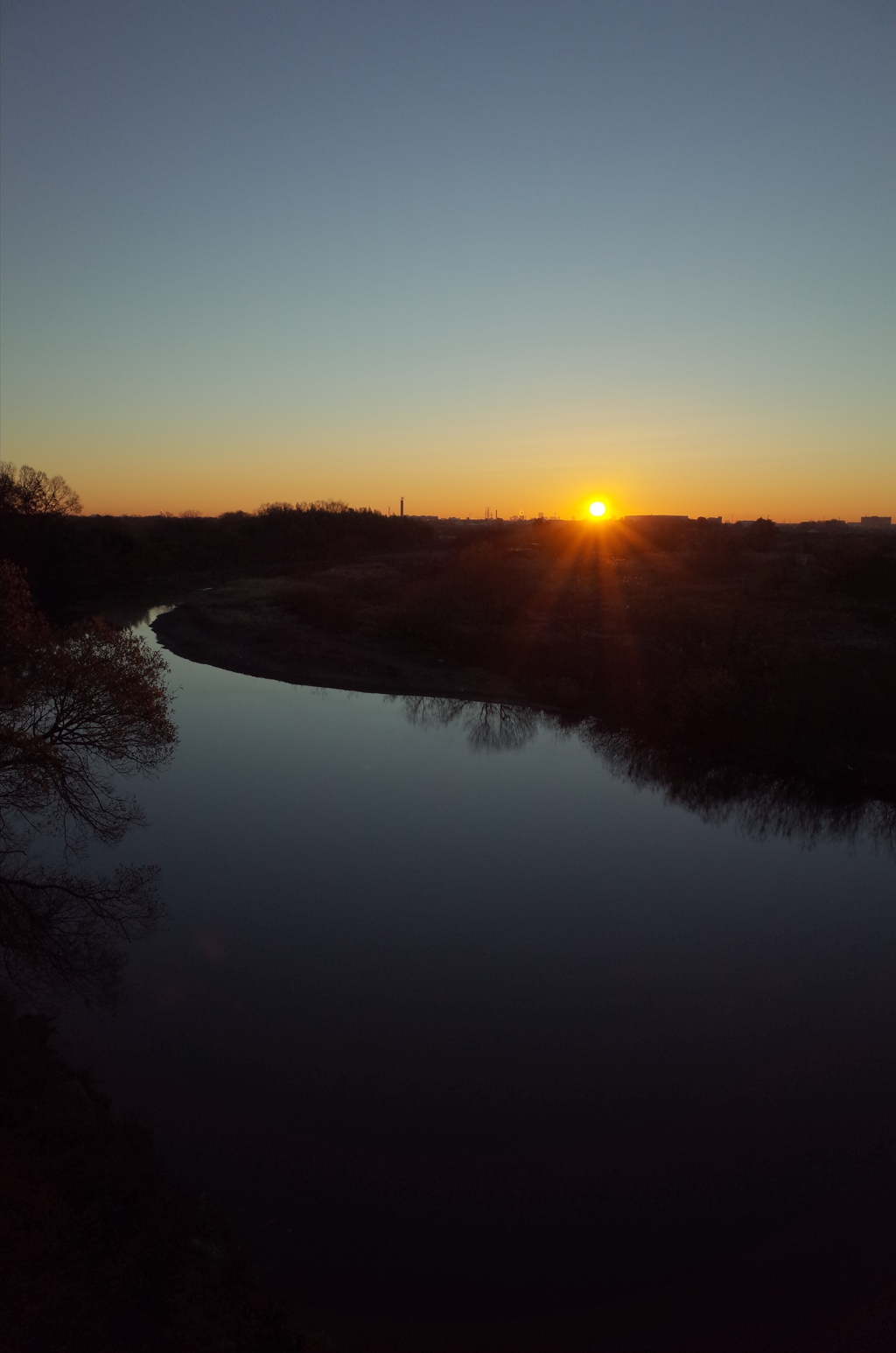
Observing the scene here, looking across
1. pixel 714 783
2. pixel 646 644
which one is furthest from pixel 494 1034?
pixel 646 644

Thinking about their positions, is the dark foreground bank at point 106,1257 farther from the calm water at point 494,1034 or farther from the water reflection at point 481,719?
the water reflection at point 481,719

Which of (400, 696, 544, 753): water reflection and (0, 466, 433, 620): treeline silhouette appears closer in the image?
(400, 696, 544, 753): water reflection

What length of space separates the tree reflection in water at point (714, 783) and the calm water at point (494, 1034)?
2.77 ft

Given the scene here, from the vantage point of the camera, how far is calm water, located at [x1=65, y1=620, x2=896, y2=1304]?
18.4 feet

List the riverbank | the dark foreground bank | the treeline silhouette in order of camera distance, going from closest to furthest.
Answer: the dark foreground bank
the riverbank
the treeline silhouette

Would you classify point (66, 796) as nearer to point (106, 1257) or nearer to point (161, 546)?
point (106, 1257)

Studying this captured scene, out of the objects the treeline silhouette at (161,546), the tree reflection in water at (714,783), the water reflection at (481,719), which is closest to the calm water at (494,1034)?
the tree reflection in water at (714,783)

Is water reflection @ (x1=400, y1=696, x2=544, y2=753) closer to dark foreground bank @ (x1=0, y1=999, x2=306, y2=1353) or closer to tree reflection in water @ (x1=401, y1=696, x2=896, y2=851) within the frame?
tree reflection in water @ (x1=401, y1=696, x2=896, y2=851)

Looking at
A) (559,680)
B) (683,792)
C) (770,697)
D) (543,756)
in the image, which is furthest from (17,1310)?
(559,680)

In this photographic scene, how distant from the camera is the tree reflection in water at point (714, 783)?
13.1 metres

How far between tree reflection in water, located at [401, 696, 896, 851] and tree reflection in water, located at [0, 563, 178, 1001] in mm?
7635

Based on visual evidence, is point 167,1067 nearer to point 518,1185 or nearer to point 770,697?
point 518,1185

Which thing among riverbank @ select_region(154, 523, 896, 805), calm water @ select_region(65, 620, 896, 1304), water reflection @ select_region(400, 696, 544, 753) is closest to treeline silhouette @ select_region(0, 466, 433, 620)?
riverbank @ select_region(154, 523, 896, 805)

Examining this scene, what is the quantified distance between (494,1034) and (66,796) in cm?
721
